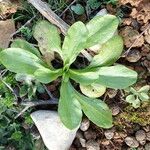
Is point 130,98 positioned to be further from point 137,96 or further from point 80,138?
point 80,138

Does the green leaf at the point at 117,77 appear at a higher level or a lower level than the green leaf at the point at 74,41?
lower

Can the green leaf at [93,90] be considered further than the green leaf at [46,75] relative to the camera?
Yes

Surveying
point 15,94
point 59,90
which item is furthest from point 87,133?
point 15,94

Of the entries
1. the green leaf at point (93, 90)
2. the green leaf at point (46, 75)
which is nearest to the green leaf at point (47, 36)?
the green leaf at point (46, 75)

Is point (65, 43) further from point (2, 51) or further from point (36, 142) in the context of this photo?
point (36, 142)

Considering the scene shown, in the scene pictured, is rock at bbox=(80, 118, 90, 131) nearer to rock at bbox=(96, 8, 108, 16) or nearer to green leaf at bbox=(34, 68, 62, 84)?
green leaf at bbox=(34, 68, 62, 84)

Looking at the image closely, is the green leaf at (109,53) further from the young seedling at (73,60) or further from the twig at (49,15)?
the twig at (49,15)

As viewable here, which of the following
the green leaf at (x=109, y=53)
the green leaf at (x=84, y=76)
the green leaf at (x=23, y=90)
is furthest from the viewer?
the green leaf at (x=23, y=90)
